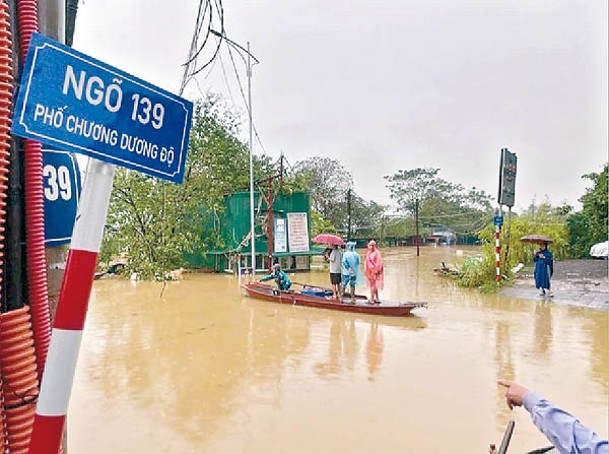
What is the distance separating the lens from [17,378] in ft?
3.95

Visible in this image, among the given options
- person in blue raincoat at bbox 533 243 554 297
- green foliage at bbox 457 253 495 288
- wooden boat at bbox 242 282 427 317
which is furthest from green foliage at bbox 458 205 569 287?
wooden boat at bbox 242 282 427 317

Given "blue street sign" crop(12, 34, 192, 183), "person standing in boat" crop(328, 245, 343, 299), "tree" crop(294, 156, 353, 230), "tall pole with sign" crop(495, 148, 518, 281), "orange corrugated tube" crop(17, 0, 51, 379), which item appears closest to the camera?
"blue street sign" crop(12, 34, 192, 183)

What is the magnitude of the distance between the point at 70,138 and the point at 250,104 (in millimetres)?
12191

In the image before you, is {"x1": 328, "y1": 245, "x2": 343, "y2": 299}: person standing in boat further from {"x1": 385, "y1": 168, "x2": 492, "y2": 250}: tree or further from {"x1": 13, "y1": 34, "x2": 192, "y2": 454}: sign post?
{"x1": 385, "y1": 168, "x2": 492, "y2": 250}: tree

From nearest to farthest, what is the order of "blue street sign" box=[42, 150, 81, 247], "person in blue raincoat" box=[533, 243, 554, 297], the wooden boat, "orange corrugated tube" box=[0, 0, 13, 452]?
"orange corrugated tube" box=[0, 0, 13, 452], "blue street sign" box=[42, 150, 81, 247], the wooden boat, "person in blue raincoat" box=[533, 243, 554, 297]

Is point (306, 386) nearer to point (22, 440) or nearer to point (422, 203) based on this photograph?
point (22, 440)

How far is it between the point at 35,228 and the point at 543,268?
11896 mm

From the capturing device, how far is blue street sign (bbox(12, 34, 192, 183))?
946mm

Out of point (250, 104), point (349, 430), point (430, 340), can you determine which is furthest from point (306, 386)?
point (250, 104)

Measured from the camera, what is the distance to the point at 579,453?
174 centimetres

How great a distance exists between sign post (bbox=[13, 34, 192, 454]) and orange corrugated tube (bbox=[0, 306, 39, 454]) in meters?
0.28

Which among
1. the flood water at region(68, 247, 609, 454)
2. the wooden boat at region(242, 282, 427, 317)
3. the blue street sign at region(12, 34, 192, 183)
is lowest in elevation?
the flood water at region(68, 247, 609, 454)

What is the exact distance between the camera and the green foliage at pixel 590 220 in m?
17.2

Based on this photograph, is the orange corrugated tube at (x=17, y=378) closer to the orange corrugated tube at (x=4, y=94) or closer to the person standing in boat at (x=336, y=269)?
the orange corrugated tube at (x=4, y=94)
